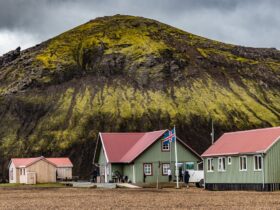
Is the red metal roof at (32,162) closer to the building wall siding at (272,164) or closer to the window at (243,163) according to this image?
the window at (243,163)

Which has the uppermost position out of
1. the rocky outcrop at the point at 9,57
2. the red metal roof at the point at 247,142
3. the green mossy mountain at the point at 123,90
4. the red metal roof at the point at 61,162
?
the rocky outcrop at the point at 9,57

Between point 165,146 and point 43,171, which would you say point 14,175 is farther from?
point 165,146

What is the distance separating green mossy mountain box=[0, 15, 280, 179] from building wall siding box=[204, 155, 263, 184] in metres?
57.8

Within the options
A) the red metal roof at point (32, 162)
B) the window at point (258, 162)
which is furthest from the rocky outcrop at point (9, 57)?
the window at point (258, 162)

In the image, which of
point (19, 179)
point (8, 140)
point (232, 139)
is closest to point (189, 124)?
point (8, 140)

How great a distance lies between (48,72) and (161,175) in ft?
292

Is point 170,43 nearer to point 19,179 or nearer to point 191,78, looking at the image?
point 191,78

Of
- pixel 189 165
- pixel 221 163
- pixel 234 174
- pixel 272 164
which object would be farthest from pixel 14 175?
pixel 272 164

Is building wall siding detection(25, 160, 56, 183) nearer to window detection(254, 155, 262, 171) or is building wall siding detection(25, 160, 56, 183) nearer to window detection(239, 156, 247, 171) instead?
window detection(239, 156, 247, 171)

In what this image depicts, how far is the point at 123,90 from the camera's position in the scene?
161000mm

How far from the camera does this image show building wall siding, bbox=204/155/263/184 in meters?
61.5

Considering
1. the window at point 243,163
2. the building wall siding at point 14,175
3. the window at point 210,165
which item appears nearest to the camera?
the window at point 243,163

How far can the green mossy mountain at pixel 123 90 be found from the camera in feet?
462

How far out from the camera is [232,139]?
226ft
